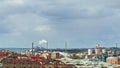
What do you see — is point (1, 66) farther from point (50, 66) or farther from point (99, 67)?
point (99, 67)

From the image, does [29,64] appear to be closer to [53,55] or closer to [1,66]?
[1,66]

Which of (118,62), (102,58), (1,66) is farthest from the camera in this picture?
(102,58)

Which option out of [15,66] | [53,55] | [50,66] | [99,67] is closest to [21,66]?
[15,66]

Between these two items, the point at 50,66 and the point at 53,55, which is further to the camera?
the point at 53,55

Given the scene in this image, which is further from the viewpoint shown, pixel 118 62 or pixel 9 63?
pixel 118 62

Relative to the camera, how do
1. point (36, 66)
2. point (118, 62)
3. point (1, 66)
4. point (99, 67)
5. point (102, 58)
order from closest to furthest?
point (1, 66) < point (36, 66) < point (99, 67) < point (118, 62) < point (102, 58)

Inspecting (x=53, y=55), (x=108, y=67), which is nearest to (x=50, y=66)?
(x=108, y=67)

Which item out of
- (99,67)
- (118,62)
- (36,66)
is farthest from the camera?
(118,62)

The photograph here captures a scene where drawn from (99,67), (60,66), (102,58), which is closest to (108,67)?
(99,67)
